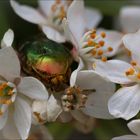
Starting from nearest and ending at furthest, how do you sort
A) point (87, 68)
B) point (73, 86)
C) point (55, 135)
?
point (73, 86) < point (87, 68) < point (55, 135)

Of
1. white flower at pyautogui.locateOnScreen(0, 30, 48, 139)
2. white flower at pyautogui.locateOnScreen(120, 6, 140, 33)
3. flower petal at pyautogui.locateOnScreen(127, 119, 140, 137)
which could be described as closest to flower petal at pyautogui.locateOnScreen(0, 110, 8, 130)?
white flower at pyautogui.locateOnScreen(0, 30, 48, 139)

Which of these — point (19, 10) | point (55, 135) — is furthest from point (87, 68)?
point (55, 135)

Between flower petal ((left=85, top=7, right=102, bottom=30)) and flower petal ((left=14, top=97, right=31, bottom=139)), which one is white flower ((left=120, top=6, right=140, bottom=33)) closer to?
flower petal ((left=85, top=7, right=102, bottom=30))

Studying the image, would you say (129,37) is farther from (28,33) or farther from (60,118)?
(28,33)

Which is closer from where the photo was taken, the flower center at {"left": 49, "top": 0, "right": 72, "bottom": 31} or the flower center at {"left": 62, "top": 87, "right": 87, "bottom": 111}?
the flower center at {"left": 62, "top": 87, "right": 87, "bottom": 111}

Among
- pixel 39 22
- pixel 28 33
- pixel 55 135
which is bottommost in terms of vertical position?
pixel 55 135

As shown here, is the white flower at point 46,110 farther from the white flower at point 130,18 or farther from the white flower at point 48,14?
the white flower at point 130,18
